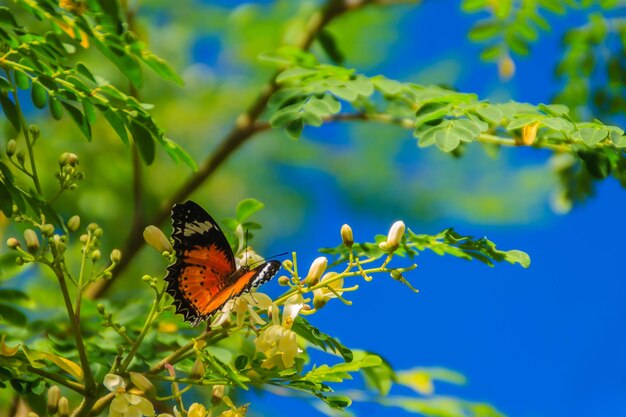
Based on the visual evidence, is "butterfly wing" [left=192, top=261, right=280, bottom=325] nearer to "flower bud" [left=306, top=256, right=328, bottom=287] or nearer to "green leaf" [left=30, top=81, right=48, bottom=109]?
"flower bud" [left=306, top=256, right=328, bottom=287]

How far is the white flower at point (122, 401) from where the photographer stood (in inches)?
41.6

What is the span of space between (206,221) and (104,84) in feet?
1.07

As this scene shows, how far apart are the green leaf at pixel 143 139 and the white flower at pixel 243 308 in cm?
34

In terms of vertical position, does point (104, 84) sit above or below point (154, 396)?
above

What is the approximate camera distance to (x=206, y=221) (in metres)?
1.15

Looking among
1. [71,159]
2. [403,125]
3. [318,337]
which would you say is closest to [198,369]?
[318,337]

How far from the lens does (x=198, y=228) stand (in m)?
1.15

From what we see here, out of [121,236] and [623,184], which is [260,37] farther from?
[623,184]

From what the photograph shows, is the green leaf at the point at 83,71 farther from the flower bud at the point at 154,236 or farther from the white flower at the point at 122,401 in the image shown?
the white flower at the point at 122,401

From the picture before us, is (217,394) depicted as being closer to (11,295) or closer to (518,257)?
(518,257)

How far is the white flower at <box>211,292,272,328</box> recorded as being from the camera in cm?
105

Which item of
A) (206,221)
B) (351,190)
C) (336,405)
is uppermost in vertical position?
(351,190)

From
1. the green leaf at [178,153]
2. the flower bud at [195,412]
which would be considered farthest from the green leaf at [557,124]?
the flower bud at [195,412]

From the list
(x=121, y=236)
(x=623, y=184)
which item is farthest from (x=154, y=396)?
(x=121, y=236)
